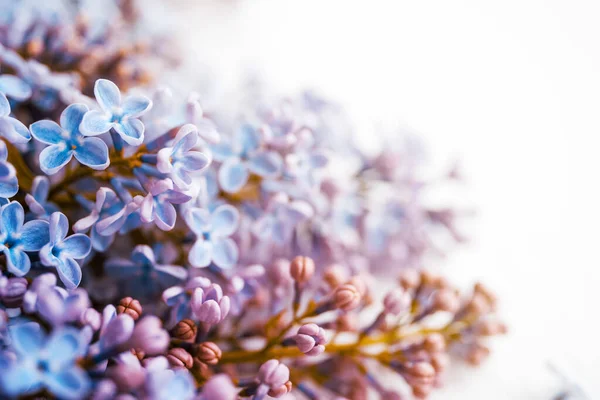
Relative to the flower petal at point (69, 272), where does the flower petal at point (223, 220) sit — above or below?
above

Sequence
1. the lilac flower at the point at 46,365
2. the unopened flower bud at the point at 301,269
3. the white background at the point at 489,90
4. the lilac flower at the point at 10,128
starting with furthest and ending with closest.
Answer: the white background at the point at 489,90 → the unopened flower bud at the point at 301,269 → the lilac flower at the point at 10,128 → the lilac flower at the point at 46,365

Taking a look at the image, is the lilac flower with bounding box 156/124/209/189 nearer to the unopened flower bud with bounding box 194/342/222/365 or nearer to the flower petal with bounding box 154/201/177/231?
the flower petal with bounding box 154/201/177/231

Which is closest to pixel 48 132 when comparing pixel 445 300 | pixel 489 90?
pixel 445 300

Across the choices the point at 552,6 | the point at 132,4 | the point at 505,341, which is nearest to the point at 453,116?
the point at 552,6

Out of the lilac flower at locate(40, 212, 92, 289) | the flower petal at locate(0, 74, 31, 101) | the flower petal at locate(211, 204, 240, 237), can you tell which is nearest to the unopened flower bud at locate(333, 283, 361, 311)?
the flower petal at locate(211, 204, 240, 237)

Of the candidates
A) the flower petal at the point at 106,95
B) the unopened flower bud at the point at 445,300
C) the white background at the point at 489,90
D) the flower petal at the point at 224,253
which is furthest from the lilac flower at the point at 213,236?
the white background at the point at 489,90

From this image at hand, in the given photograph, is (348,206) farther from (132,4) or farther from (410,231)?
(132,4)

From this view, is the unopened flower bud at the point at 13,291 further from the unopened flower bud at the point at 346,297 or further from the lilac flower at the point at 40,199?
the unopened flower bud at the point at 346,297
